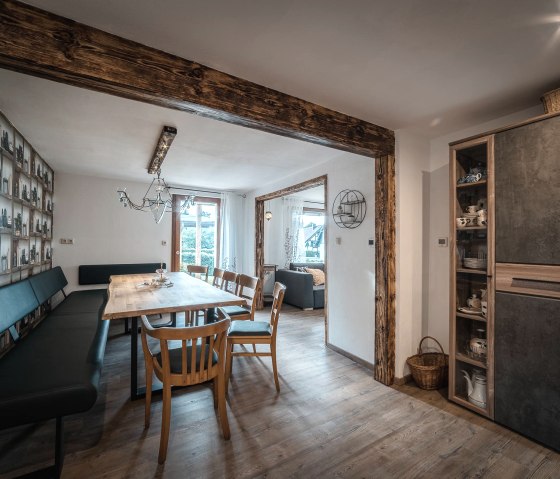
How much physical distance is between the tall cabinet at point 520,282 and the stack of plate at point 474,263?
0.02 m

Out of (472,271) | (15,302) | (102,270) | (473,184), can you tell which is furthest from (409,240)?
(102,270)

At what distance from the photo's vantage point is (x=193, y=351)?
1.69m

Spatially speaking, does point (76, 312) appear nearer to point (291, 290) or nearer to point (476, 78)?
point (291, 290)

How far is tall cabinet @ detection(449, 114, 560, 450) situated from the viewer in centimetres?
177

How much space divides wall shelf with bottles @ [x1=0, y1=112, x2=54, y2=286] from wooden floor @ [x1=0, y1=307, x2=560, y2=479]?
1.52 metres

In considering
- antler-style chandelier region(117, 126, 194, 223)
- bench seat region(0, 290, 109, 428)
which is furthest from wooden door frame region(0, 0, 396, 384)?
bench seat region(0, 290, 109, 428)

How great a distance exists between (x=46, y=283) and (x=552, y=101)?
5046 mm

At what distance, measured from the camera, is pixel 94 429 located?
1918 millimetres

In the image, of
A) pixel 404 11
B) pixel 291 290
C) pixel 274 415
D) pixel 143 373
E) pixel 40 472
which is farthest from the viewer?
pixel 291 290

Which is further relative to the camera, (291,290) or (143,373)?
(291,290)

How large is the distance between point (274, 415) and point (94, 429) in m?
1.24

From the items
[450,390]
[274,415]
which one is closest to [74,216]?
[274,415]

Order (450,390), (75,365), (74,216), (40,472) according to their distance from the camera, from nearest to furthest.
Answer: (40,472) < (75,365) < (450,390) < (74,216)

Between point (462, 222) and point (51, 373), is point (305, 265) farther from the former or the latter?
point (51, 373)
